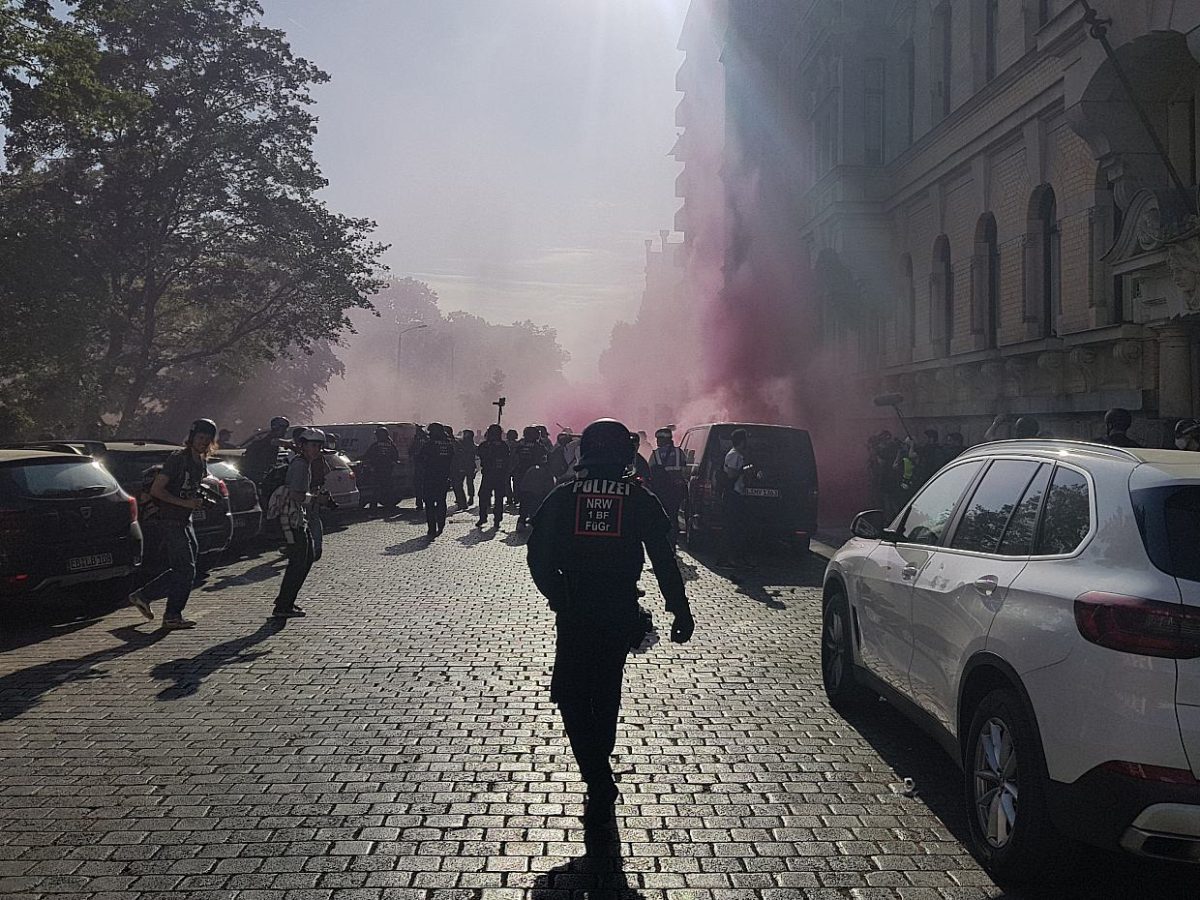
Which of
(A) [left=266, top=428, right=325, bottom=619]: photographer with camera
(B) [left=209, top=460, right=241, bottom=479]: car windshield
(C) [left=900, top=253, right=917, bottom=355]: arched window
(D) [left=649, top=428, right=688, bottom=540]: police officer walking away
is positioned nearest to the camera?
(A) [left=266, top=428, right=325, bottom=619]: photographer with camera

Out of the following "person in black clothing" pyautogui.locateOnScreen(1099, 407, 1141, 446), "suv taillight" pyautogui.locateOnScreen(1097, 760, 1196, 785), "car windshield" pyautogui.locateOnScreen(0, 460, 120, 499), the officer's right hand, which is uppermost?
"person in black clothing" pyautogui.locateOnScreen(1099, 407, 1141, 446)

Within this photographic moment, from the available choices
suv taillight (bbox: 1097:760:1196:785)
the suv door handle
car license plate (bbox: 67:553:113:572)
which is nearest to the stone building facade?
the suv door handle

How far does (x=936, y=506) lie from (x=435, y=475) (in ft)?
40.6

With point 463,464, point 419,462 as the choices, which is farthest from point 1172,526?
point 463,464

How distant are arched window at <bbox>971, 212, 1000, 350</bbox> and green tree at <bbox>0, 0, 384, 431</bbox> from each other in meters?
17.8

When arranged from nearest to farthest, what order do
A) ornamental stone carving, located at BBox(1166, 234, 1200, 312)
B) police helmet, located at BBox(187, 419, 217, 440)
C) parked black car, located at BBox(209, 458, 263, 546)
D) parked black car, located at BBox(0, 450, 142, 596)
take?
parked black car, located at BBox(0, 450, 142, 596)
police helmet, located at BBox(187, 419, 217, 440)
ornamental stone carving, located at BBox(1166, 234, 1200, 312)
parked black car, located at BBox(209, 458, 263, 546)

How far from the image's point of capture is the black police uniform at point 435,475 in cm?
1647

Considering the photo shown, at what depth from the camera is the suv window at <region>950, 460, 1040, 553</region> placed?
4.37 meters

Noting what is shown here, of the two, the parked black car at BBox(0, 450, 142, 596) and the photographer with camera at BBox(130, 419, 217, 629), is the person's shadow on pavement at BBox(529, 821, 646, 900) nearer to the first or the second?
the photographer with camera at BBox(130, 419, 217, 629)

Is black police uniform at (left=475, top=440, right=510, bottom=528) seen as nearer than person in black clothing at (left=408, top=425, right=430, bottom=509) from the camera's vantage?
No

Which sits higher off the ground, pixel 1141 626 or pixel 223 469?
pixel 223 469

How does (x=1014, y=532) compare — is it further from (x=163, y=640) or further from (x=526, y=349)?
(x=526, y=349)

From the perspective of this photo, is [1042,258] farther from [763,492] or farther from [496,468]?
[496,468]

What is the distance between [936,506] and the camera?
207 inches
